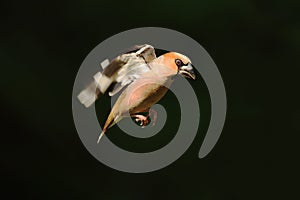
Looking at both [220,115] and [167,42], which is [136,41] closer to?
[167,42]

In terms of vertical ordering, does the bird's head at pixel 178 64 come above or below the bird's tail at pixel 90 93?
above

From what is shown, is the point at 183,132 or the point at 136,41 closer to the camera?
the point at 136,41

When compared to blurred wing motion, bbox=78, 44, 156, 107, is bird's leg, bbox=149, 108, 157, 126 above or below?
below

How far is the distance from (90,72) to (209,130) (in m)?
0.36

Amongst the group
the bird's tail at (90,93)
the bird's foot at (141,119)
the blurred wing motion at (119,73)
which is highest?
the blurred wing motion at (119,73)

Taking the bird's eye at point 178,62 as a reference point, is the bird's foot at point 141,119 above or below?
below

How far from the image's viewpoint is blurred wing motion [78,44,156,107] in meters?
0.54

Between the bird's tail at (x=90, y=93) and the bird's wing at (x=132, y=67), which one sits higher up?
the bird's wing at (x=132, y=67)

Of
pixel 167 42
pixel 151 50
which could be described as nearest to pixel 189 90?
pixel 167 42

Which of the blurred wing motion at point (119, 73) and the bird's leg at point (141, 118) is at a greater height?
the blurred wing motion at point (119, 73)

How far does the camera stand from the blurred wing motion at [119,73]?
54 centimetres

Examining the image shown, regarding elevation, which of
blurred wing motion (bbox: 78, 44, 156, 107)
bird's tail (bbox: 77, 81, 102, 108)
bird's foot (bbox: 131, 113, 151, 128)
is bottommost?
bird's foot (bbox: 131, 113, 151, 128)

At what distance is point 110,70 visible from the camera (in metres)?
0.54

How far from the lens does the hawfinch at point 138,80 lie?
53 cm
